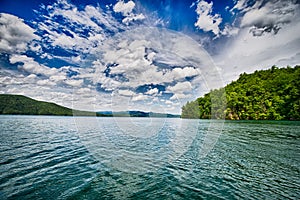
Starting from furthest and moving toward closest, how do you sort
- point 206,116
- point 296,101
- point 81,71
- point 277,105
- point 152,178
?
point 206,116, point 277,105, point 296,101, point 81,71, point 152,178

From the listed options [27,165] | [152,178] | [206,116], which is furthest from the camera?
[206,116]

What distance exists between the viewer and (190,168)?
37.5 ft

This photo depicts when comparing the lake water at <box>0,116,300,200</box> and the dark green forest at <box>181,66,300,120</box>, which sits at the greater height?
the dark green forest at <box>181,66,300,120</box>

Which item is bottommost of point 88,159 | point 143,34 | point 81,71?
point 88,159

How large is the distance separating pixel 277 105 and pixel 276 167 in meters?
90.5

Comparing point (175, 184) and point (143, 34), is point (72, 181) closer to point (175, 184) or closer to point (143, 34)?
point (175, 184)

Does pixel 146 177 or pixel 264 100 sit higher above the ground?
pixel 264 100

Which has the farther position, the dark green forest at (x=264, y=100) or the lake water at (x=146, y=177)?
the dark green forest at (x=264, y=100)

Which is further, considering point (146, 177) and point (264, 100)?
point (264, 100)

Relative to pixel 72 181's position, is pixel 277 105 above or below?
above

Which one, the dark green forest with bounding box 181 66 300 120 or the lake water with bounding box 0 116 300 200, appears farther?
the dark green forest with bounding box 181 66 300 120

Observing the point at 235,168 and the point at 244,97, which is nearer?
the point at 235,168

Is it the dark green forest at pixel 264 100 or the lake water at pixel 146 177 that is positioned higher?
the dark green forest at pixel 264 100

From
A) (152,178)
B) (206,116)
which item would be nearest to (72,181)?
(152,178)
